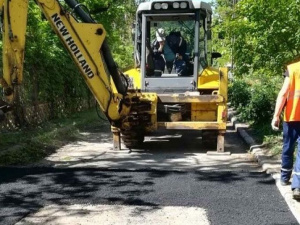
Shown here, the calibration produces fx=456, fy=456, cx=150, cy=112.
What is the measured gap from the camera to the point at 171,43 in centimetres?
961

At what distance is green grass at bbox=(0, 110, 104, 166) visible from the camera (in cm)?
805

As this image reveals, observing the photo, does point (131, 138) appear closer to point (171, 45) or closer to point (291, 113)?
point (171, 45)

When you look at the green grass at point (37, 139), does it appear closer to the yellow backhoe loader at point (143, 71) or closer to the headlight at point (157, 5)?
the yellow backhoe loader at point (143, 71)

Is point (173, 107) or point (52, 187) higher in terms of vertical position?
point (173, 107)

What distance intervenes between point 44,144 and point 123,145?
1678mm

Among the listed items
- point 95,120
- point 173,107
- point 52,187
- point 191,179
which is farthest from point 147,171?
point 95,120

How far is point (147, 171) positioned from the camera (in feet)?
23.2

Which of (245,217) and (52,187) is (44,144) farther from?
(245,217)

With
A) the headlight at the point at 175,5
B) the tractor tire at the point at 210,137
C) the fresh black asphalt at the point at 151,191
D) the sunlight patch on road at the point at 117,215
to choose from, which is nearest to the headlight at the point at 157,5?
the headlight at the point at 175,5

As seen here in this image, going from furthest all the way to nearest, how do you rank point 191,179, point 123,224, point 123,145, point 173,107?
point 123,145
point 173,107
point 191,179
point 123,224

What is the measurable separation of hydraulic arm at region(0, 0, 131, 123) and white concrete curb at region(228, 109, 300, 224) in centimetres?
262

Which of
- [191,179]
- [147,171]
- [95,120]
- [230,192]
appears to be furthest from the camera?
[95,120]

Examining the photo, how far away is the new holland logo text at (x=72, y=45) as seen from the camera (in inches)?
283

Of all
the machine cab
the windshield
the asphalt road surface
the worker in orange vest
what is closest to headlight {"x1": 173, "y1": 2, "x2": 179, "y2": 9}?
the machine cab
